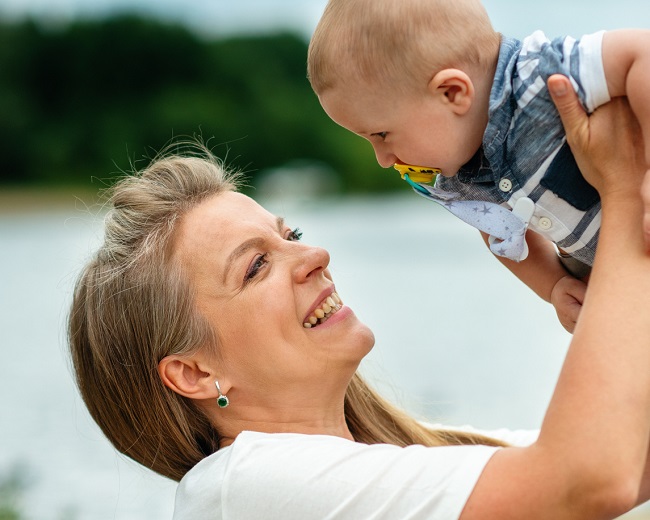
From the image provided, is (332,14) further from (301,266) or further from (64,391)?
(64,391)

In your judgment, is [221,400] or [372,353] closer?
[221,400]

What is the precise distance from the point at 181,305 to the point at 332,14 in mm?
717

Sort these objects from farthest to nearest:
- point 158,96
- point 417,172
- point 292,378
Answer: point 158,96 < point 292,378 < point 417,172

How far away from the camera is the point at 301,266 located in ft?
7.16

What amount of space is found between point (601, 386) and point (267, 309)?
Answer: 30.1 inches

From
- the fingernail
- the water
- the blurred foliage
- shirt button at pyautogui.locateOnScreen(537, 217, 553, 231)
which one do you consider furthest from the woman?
the blurred foliage

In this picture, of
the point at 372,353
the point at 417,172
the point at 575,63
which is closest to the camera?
the point at 575,63

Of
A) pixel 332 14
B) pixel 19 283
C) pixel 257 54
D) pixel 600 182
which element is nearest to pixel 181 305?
pixel 332 14

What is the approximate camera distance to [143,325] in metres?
2.23

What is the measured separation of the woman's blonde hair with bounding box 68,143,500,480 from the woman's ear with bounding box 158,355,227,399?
2cm

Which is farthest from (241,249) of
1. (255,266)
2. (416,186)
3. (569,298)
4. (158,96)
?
(158,96)

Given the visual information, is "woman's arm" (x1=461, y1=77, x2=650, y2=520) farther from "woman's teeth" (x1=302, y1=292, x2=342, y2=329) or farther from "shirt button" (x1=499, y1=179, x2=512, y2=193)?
"woman's teeth" (x1=302, y1=292, x2=342, y2=329)

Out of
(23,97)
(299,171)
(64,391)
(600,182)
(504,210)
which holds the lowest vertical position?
(299,171)

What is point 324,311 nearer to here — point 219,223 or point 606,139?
point 219,223
